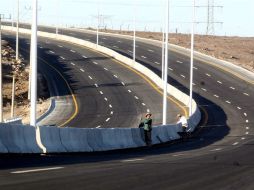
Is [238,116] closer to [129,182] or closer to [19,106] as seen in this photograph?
[19,106]

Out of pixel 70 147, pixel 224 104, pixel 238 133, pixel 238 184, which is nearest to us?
pixel 238 184

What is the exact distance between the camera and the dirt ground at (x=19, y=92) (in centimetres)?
6946

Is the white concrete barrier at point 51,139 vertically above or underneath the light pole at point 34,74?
underneath

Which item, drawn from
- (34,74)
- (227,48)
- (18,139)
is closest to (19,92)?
(34,74)

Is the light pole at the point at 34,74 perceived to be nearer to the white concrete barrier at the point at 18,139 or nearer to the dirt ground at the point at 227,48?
the white concrete barrier at the point at 18,139

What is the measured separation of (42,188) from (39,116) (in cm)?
5120

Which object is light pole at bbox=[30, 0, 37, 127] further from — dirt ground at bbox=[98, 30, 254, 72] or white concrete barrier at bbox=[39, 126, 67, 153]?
dirt ground at bbox=[98, 30, 254, 72]

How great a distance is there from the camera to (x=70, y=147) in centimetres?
2411

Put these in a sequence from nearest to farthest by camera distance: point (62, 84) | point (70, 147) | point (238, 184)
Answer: point (238, 184) → point (70, 147) → point (62, 84)

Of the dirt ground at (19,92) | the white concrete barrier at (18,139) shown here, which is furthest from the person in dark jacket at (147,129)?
the dirt ground at (19,92)

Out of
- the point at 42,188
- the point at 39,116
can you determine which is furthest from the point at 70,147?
the point at 39,116

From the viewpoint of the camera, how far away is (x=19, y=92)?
271 ft

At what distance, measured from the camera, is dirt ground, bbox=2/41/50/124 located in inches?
2735

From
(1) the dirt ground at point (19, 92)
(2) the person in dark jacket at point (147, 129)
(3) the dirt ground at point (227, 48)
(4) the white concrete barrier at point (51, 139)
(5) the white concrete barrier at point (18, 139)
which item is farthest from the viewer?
(3) the dirt ground at point (227, 48)
